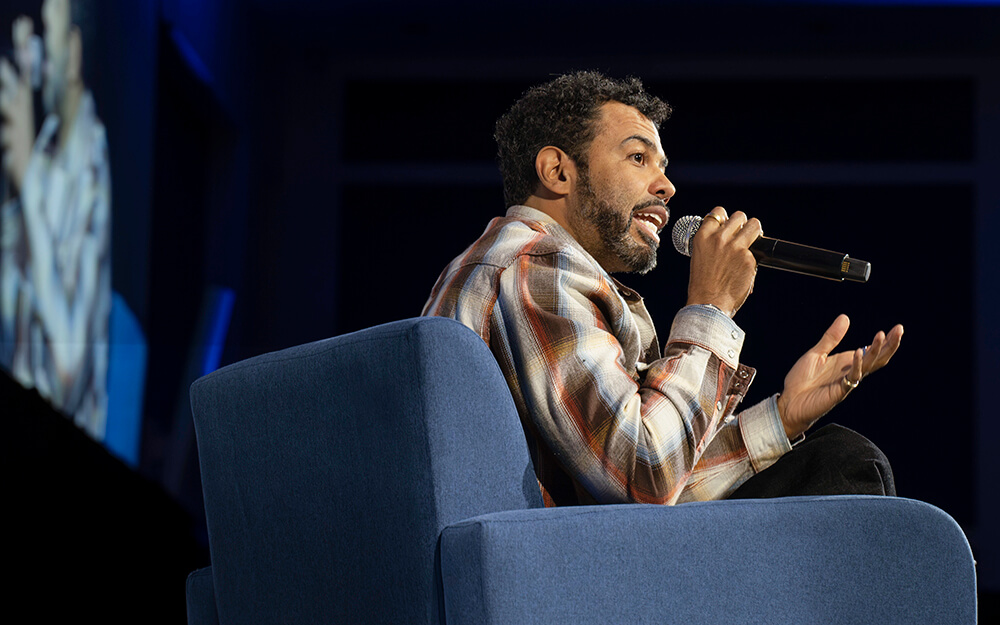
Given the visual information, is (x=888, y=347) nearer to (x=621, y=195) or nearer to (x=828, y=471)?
(x=828, y=471)

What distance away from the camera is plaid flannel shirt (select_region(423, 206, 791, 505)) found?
A: 1.06 m

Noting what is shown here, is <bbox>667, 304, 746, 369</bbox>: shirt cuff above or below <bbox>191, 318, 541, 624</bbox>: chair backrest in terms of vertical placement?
above

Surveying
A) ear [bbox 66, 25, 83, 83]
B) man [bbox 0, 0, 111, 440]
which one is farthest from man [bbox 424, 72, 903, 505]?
ear [bbox 66, 25, 83, 83]

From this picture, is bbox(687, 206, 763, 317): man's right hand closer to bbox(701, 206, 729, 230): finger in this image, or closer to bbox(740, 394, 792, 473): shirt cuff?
bbox(701, 206, 729, 230): finger

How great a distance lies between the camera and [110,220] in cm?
360

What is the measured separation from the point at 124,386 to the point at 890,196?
4.38 m

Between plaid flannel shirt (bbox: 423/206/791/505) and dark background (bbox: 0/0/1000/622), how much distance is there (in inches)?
174

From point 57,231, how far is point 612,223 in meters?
2.06

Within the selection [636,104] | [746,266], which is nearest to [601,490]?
[746,266]

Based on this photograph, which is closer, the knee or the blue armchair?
the blue armchair

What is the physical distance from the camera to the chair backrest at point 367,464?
0.85 meters

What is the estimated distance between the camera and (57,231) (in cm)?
303

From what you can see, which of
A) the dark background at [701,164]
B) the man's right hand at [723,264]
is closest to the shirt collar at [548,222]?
the man's right hand at [723,264]

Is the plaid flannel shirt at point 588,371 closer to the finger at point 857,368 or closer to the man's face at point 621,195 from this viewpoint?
the finger at point 857,368
